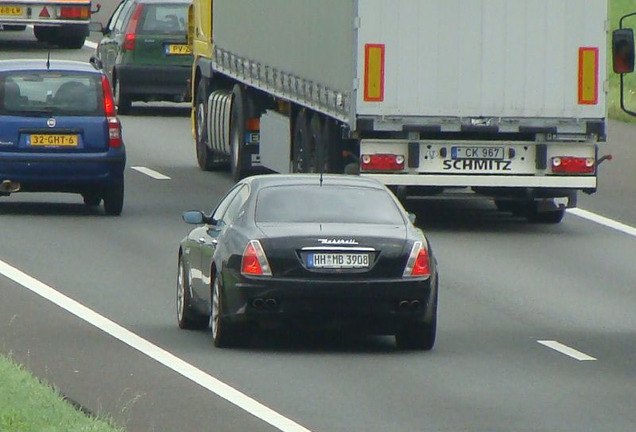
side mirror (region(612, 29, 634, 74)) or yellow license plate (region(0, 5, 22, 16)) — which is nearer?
side mirror (region(612, 29, 634, 74))

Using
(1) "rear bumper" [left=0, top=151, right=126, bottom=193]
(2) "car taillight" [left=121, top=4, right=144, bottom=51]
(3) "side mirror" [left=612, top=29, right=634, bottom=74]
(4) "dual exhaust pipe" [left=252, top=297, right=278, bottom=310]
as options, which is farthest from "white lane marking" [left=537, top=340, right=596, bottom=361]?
(2) "car taillight" [left=121, top=4, right=144, bottom=51]

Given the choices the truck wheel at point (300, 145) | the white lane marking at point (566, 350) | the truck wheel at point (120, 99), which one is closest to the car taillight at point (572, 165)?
the truck wheel at point (300, 145)

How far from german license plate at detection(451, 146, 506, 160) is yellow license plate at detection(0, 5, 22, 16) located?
972 inches

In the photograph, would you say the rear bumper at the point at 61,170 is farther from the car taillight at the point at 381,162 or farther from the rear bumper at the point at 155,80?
the rear bumper at the point at 155,80

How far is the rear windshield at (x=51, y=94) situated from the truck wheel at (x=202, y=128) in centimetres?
630

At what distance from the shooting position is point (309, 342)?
16344 millimetres

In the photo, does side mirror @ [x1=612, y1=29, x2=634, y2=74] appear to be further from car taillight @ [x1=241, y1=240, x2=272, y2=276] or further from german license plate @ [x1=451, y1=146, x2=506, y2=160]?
german license plate @ [x1=451, y1=146, x2=506, y2=160]

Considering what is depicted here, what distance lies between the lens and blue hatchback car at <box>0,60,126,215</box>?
25.1m

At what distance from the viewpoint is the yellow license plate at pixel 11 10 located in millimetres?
47719

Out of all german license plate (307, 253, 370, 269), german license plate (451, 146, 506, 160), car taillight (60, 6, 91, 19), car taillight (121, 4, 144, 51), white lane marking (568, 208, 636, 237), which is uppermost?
car taillight (60, 6, 91, 19)

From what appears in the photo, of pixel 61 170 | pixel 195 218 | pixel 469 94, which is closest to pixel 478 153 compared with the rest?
pixel 469 94

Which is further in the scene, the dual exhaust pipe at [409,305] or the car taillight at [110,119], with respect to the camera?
the car taillight at [110,119]

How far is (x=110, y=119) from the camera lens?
25391 millimetres

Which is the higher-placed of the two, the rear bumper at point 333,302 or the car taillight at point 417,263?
the car taillight at point 417,263
